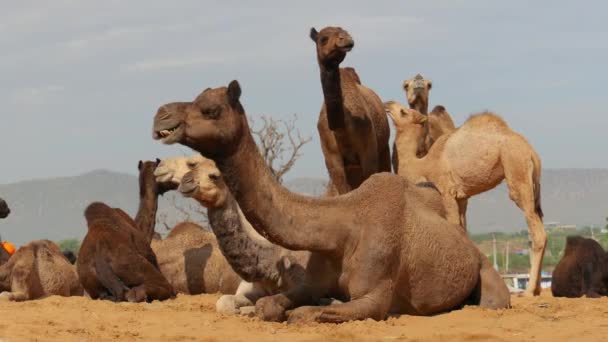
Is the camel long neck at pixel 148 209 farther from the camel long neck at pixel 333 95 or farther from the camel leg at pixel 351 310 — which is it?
the camel leg at pixel 351 310

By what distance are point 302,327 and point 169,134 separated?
158cm

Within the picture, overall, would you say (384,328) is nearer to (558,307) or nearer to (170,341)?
(170,341)

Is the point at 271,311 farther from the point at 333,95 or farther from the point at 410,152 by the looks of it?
the point at 410,152

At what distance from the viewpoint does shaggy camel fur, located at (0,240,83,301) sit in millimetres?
12641

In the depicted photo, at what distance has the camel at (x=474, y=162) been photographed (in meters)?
14.4

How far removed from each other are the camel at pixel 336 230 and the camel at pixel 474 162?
5.68m

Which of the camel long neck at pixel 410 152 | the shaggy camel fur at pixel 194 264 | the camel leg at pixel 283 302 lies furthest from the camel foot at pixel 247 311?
the camel long neck at pixel 410 152

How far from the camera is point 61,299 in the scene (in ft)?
38.3

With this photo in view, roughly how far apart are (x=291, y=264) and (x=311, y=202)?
106 centimetres

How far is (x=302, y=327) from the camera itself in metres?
7.84

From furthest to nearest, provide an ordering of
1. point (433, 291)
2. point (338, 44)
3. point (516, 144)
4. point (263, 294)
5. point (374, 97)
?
point (516, 144), point (374, 97), point (338, 44), point (263, 294), point (433, 291)

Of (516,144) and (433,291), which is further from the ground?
(516,144)

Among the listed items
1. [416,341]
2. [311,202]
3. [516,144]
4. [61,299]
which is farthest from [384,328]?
[516,144]

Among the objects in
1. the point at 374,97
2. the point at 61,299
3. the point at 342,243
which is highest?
the point at 374,97
